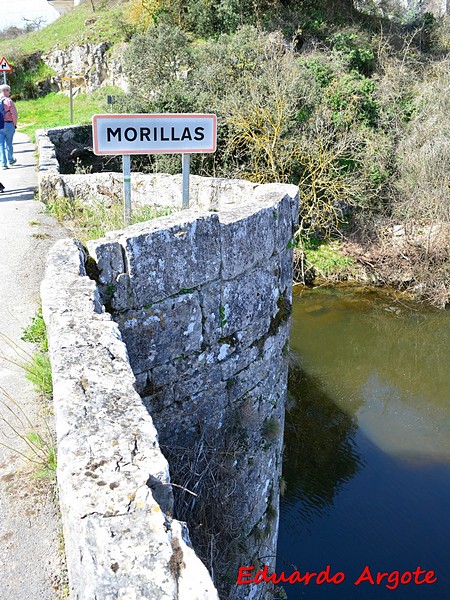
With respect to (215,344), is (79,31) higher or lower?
higher

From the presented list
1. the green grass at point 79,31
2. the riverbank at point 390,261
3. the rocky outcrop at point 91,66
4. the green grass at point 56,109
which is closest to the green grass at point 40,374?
the riverbank at point 390,261

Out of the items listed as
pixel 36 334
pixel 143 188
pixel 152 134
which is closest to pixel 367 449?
pixel 143 188

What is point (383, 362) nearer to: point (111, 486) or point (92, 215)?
point (92, 215)

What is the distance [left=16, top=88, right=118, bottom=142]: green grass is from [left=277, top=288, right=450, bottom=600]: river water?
11020mm

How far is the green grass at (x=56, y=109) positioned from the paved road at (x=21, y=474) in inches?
487

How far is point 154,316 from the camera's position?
3.71m

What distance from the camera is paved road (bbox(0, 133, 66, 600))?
2527 mm

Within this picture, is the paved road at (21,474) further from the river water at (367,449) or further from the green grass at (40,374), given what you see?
the river water at (367,449)

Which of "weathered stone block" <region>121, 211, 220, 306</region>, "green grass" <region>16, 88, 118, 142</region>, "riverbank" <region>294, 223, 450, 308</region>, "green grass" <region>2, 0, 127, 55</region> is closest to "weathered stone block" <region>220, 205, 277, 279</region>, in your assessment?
"weathered stone block" <region>121, 211, 220, 306</region>

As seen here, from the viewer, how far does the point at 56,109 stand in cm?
2320

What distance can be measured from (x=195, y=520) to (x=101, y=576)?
1805 mm

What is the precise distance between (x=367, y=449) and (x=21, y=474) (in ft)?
25.9
